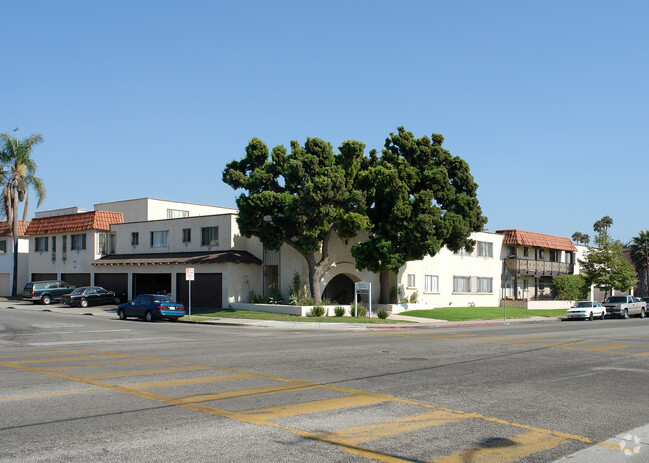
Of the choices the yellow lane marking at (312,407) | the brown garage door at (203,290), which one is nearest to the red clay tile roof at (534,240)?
the brown garage door at (203,290)

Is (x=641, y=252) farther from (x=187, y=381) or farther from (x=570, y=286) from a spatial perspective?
(x=187, y=381)

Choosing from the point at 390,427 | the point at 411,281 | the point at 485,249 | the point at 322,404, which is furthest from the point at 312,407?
the point at 485,249

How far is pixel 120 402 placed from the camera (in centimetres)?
957

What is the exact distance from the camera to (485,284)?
5256cm

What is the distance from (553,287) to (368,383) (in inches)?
2104

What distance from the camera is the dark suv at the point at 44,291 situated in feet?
151

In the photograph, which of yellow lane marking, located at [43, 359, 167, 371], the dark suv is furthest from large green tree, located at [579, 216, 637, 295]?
yellow lane marking, located at [43, 359, 167, 371]

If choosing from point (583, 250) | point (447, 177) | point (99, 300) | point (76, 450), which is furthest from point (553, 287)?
point (76, 450)

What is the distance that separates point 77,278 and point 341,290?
23124mm

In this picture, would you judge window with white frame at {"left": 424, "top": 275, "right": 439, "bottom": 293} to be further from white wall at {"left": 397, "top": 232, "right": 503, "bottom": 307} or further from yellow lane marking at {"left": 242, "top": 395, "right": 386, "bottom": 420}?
yellow lane marking at {"left": 242, "top": 395, "right": 386, "bottom": 420}

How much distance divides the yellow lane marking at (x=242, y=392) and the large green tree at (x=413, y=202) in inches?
995

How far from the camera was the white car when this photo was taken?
42344mm

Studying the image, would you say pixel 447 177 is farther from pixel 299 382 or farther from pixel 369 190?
pixel 299 382

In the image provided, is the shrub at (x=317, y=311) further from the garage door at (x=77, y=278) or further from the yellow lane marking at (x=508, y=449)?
the yellow lane marking at (x=508, y=449)
